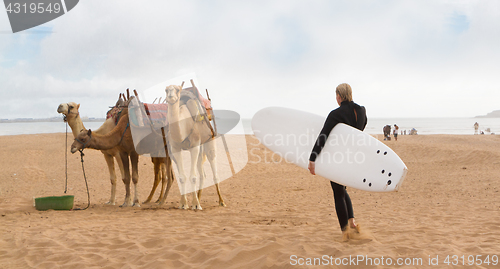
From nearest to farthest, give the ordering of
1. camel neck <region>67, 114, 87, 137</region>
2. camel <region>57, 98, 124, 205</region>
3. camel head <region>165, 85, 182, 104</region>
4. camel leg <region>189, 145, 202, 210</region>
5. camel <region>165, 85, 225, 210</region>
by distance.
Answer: camel head <region>165, 85, 182, 104</region>, camel <region>165, 85, 225, 210</region>, camel leg <region>189, 145, 202, 210</region>, camel <region>57, 98, 124, 205</region>, camel neck <region>67, 114, 87, 137</region>

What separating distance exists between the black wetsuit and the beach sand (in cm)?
38

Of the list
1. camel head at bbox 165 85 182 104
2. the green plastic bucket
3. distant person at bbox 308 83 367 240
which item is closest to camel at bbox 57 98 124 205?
the green plastic bucket

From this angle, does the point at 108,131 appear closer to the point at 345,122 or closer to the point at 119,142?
the point at 119,142

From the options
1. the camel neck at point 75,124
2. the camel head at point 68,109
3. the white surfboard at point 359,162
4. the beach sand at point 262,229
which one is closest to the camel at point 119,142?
the camel neck at point 75,124

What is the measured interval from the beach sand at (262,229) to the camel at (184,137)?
2.39ft

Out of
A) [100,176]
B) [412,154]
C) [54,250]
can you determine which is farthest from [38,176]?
[412,154]

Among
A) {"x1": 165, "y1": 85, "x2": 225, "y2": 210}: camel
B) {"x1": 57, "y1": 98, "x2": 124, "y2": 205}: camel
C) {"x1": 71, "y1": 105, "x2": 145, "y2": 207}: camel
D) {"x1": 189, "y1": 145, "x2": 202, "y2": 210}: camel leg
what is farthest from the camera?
{"x1": 57, "y1": 98, "x2": 124, "y2": 205}: camel

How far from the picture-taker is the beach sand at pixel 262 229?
369 cm

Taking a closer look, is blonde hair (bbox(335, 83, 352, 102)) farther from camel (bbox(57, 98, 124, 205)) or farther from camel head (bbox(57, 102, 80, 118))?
camel head (bbox(57, 102, 80, 118))

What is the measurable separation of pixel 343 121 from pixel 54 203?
21.1 feet

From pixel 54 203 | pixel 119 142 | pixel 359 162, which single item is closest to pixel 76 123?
pixel 119 142

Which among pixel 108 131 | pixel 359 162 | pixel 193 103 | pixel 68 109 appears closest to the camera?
pixel 359 162

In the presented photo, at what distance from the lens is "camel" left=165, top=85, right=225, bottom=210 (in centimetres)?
699

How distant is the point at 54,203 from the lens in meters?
7.19
